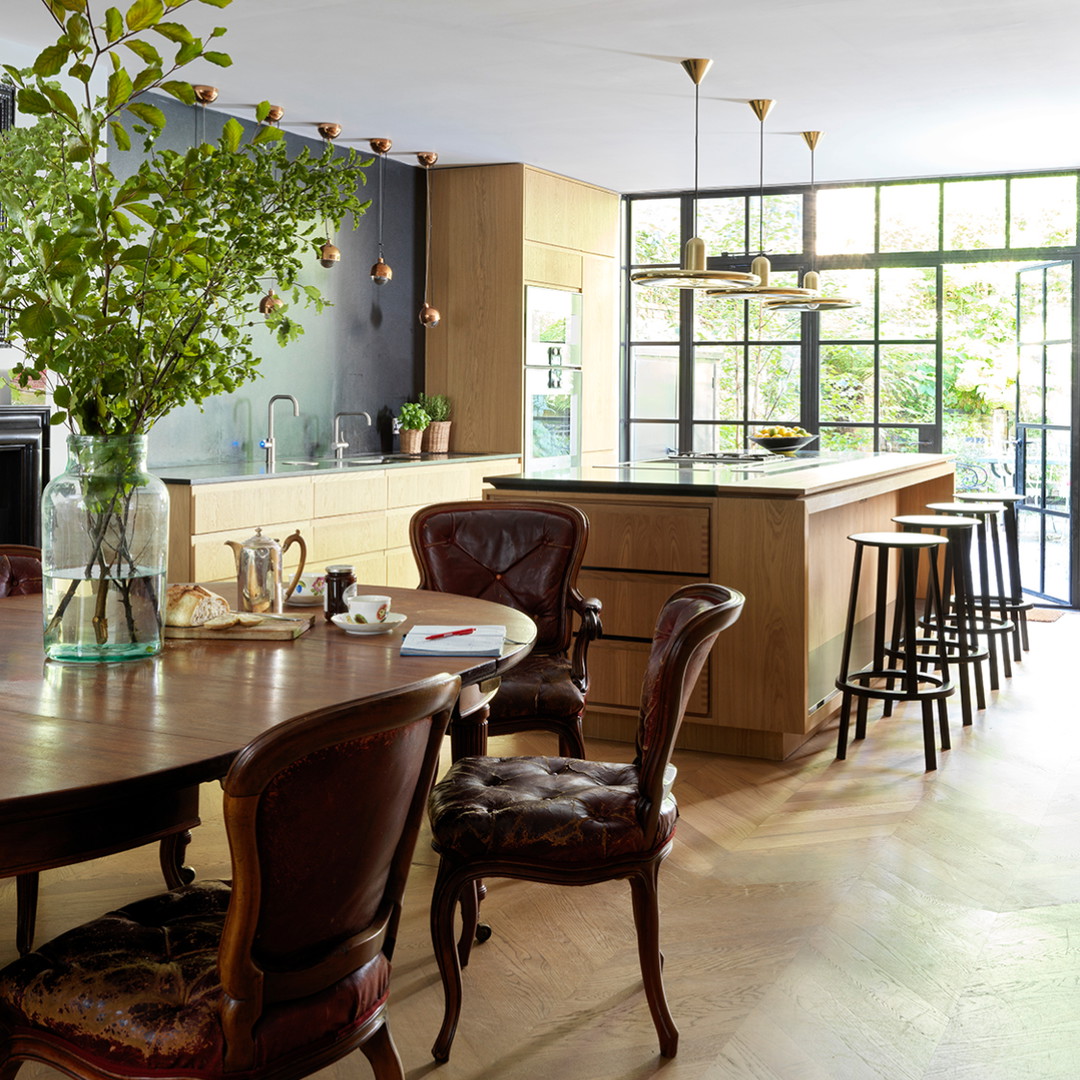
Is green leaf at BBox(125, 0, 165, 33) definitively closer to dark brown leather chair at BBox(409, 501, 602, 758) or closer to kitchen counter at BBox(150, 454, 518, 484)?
dark brown leather chair at BBox(409, 501, 602, 758)

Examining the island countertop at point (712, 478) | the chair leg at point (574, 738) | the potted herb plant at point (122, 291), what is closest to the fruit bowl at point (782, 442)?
the island countertop at point (712, 478)

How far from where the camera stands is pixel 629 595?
173 inches

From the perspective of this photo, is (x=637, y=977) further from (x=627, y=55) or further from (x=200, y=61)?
(x=200, y=61)

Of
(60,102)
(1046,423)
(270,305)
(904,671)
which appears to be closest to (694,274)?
(904,671)

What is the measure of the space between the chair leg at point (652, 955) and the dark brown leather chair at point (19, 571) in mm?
1764

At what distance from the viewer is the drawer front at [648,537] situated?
4273 mm

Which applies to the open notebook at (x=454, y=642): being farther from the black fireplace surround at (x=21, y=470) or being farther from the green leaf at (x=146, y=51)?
the black fireplace surround at (x=21, y=470)

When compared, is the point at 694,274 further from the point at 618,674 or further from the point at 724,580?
the point at 618,674

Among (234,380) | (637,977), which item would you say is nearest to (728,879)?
(637,977)

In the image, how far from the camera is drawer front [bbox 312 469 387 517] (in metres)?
5.81

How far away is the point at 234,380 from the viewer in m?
2.30

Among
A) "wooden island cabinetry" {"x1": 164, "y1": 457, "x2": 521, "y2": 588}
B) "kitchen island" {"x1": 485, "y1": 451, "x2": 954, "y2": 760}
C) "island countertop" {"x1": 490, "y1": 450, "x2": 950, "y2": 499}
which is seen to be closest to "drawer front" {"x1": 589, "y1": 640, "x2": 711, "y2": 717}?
"kitchen island" {"x1": 485, "y1": 451, "x2": 954, "y2": 760}

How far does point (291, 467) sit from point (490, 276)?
2.02 metres

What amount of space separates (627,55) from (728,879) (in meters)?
3.33
